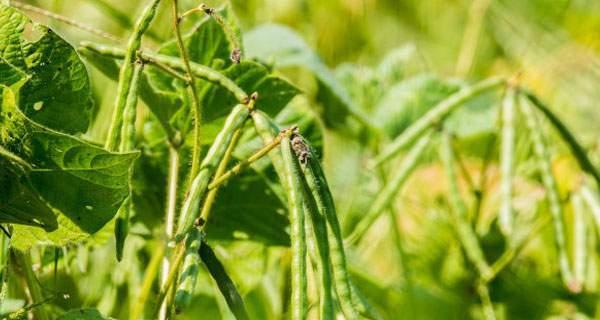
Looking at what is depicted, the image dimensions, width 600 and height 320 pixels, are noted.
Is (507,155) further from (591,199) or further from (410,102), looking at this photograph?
(410,102)

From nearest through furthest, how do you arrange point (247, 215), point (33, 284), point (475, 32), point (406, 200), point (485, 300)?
1. point (33, 284)
2. point (247, 215)
3. point (485, 300)
4. point (406, 200)
5. point (475, 32)

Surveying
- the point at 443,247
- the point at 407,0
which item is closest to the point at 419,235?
the point at 443,247

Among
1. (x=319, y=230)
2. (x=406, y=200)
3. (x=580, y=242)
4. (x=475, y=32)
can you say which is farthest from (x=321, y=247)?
(x=475, y=32)

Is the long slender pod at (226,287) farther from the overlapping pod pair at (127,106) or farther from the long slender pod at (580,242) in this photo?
the long slender pod at (580,242)

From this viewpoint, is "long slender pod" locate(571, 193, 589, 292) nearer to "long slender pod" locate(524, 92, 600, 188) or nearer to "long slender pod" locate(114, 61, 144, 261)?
"long slender pod" locate(524, 92, 600, 188)

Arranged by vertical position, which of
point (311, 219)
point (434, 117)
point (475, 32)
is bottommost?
point (311, 219)

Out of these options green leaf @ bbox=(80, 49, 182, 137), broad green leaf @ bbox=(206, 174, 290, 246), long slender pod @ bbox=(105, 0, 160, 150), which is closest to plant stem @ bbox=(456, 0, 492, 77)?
broad green leaf @ bbox=(206, 174, 290, 246)

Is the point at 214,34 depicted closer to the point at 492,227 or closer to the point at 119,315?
the point at 119,315
